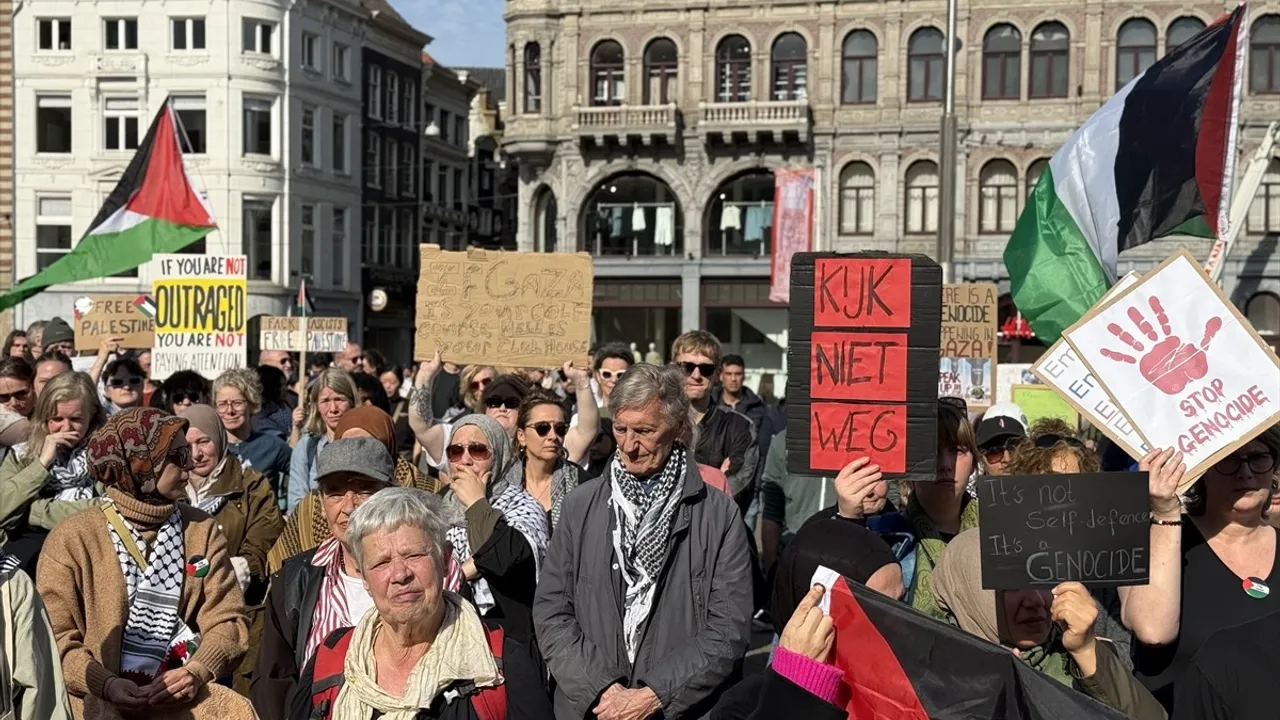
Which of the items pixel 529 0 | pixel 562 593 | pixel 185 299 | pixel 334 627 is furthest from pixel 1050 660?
pixel 529 0

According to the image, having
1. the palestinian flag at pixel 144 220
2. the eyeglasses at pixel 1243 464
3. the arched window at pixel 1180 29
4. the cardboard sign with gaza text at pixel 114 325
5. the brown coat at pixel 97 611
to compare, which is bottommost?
the brown coat at pixel 97 611

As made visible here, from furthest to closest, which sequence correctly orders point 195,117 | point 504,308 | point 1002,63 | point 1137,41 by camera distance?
point 195,117 → point 1002,63 → point 1137,41 → point 504,308

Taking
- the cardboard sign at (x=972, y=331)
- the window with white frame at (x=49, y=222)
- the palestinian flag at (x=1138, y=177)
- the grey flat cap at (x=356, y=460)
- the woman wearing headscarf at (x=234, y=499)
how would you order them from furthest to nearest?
the window with white frame at (x=49, y=222), the cardboard sign at (x=972, y=331), the palestinian flag at (x=1138, y=177), the woman wearing headscarf at (x=234, y=499), the grey flat cap at (x=356, y=460)

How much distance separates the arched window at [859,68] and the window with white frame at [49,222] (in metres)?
22.5

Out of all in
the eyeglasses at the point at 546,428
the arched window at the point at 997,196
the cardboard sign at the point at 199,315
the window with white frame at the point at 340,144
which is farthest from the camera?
the window with white frame at the point at 340,144

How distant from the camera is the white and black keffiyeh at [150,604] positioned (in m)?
4.64

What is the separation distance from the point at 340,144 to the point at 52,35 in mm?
9108

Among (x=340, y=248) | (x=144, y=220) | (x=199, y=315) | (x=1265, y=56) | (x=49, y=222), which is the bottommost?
(x=199, y=315)

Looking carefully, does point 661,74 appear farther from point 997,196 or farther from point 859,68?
point 997,196

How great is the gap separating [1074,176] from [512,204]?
55.0 meters

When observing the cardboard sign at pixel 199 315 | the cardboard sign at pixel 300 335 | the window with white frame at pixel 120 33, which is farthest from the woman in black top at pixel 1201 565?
the window with white frame at pixel 120 33

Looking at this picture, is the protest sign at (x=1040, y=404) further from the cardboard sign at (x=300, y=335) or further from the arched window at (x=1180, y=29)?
the arched window at (x=1180, y=29)

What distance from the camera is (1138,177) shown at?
10250mm

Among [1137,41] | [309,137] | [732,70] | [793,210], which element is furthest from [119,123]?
[1137,41]
